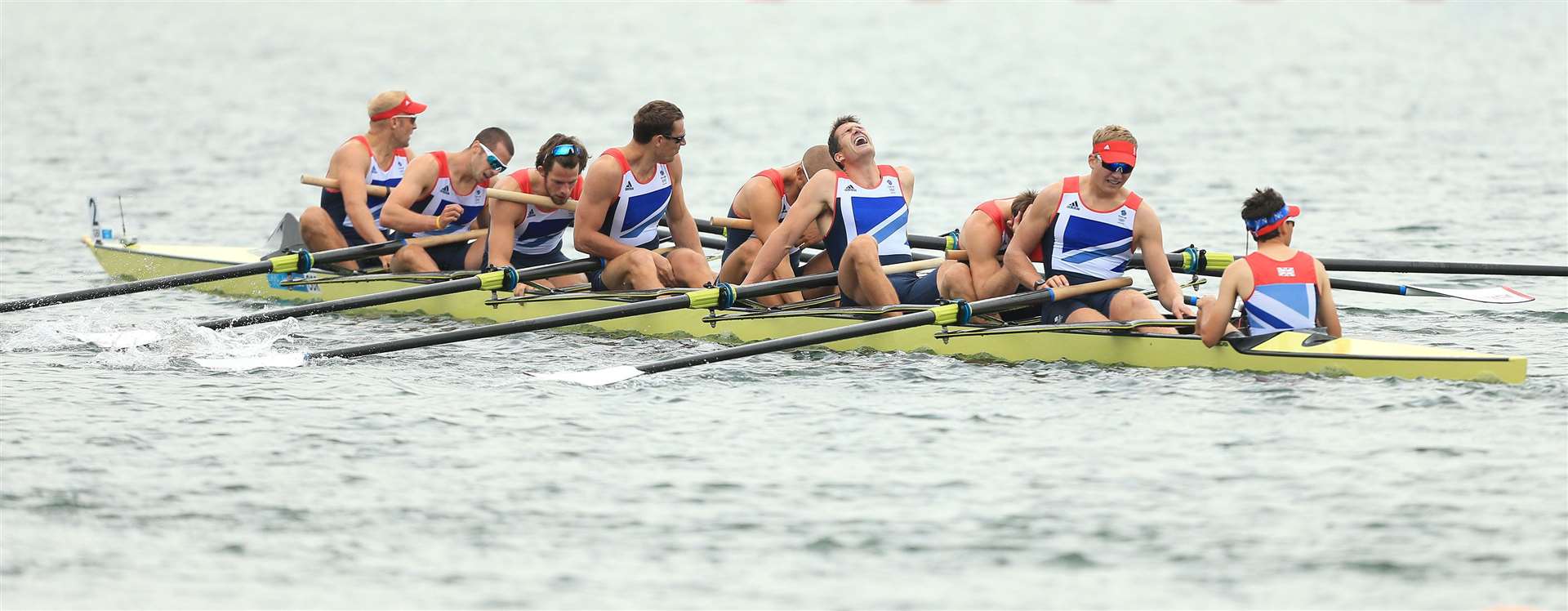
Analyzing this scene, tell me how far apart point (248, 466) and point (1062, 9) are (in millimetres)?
86094

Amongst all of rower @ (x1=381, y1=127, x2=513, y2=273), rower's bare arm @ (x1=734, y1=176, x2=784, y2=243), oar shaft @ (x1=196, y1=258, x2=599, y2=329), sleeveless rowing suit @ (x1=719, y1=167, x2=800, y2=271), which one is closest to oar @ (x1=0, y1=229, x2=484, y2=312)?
rower @ (x1=381, y1=127, x2=513, y2=273)

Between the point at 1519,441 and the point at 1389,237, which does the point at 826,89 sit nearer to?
the point at 1389,237

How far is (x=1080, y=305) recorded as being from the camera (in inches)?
414

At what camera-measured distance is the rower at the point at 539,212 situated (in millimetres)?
12188

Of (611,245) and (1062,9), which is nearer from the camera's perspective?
(611,245)

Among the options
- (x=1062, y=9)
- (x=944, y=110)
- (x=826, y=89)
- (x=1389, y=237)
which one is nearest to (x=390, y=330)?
(x=1389, y=237)

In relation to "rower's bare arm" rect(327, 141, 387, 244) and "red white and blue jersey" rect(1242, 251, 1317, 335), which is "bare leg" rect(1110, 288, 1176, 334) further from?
"rower's bare arm" rect(327, 141, 387, 244)

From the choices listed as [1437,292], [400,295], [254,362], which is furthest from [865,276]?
[254,362]

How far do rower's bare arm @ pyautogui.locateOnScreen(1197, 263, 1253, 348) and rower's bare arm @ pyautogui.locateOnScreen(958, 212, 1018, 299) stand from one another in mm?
1355

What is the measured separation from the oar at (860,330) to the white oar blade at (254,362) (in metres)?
1.60

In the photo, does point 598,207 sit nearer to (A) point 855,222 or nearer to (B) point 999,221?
(A) point 855,222

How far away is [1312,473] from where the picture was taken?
827 centimetres

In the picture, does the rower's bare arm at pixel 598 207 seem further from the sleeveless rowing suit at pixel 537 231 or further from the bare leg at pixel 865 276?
the bare leg at pixel 865 276

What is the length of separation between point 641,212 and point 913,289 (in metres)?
1.96
